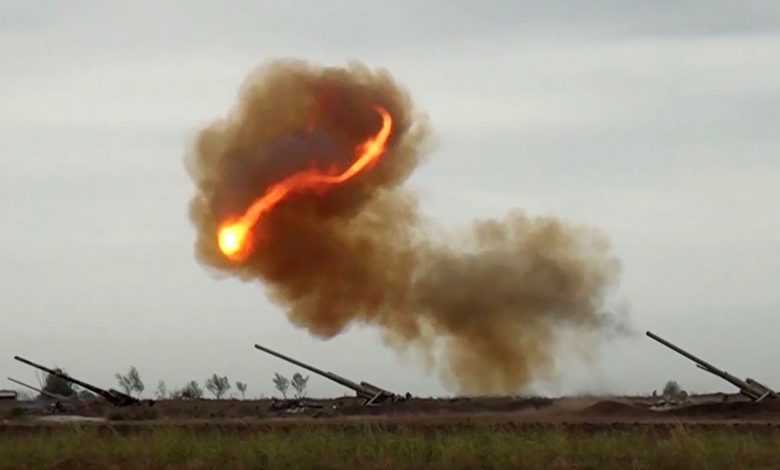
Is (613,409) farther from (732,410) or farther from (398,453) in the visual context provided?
(398,453)

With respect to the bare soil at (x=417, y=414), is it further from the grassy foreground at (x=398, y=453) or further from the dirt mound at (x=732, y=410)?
the grassy foreground at (x=398, y=453)

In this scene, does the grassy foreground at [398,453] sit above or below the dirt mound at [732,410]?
below

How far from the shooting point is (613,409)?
4762cm

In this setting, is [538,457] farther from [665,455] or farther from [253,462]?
[253,462]

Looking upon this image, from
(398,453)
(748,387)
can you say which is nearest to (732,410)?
(748,387)

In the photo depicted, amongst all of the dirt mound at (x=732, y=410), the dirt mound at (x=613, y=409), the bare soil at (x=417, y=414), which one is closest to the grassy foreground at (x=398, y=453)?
the bare soil at (x=417, y=414)

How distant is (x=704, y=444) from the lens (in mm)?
25734

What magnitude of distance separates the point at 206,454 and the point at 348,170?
19.8 metres

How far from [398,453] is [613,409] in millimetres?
23958

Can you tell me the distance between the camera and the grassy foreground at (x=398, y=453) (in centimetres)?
2370

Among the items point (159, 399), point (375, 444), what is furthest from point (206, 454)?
point (159, 399)

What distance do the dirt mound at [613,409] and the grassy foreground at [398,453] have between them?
18.6 meters

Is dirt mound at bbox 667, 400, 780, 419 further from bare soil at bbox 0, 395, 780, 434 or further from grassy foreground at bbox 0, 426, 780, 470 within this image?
grassy foreground at bbox 0, 426, 780, 470

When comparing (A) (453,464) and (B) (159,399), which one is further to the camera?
(B) (159,399)
